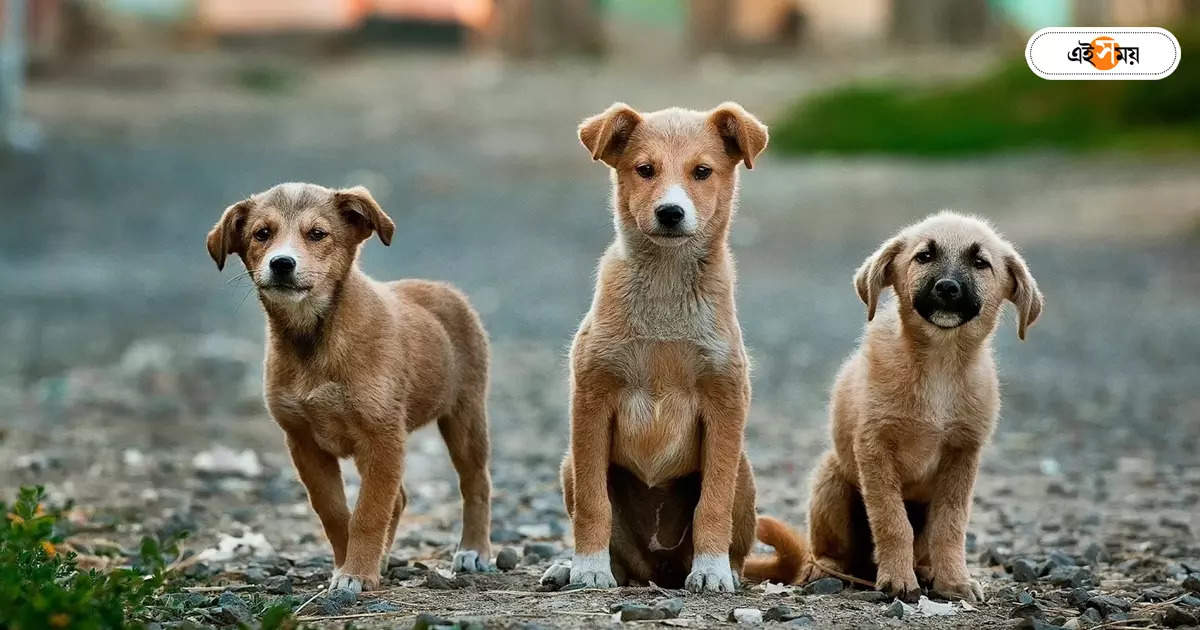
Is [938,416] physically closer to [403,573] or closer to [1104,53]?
[403,573]

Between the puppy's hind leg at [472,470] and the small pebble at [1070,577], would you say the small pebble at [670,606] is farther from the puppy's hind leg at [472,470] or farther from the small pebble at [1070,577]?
the small pebble at [1070,577]

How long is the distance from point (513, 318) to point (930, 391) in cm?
982

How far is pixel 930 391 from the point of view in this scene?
19.8ft

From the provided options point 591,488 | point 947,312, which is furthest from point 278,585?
point 947,312

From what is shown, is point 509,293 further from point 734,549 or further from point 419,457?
point 734,549

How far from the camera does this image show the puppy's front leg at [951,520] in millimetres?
5988

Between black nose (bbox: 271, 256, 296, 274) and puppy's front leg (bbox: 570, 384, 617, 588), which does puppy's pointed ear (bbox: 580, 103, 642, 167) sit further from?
black nose (bbox: 271, 256, 296, 274)

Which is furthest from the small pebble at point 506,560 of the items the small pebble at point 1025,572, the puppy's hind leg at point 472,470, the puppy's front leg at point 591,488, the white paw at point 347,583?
the small pebble at point 1025,572

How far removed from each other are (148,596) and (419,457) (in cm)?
439

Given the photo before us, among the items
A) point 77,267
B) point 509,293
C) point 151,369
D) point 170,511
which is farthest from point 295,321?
point 77,267

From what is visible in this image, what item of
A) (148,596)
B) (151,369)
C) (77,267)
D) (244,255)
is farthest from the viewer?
(77,267)

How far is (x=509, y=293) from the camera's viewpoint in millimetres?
17141

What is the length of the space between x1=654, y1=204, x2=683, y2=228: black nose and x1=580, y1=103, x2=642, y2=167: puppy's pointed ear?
39 cm

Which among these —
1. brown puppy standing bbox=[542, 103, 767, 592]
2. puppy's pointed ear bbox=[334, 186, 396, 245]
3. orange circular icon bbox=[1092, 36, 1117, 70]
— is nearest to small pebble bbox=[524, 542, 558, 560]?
brown puppy standing bbox=[542, 103, 767, 592]
